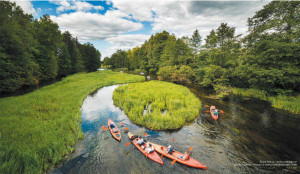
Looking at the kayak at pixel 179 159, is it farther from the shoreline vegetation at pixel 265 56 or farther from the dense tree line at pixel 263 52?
the dense tree line at pixel 263 52

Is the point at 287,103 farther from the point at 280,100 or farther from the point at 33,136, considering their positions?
the point at 33,136

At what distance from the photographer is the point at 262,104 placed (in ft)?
64.3

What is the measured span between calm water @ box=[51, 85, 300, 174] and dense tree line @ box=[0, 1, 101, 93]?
18.2m

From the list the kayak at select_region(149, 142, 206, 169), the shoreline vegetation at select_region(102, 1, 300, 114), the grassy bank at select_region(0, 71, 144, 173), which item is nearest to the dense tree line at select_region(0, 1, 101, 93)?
the grassy bank at select_region(0, 71, 144, 173)

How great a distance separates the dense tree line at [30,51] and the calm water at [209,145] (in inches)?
718

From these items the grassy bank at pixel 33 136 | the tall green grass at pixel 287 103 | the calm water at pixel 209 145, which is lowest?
the calm water at pixel 209 145

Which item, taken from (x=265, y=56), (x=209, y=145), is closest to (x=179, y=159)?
(x=209, y=145)

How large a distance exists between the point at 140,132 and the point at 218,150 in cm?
721

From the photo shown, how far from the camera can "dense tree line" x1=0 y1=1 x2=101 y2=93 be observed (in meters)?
19.5

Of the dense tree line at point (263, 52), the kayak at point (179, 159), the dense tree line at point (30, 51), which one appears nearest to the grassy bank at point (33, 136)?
the kayak at point (179, 159)

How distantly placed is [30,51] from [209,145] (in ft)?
138

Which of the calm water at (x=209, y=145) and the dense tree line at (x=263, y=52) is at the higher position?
the dense tree line at (x=263, y=52)

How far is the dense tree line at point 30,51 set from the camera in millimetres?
19453

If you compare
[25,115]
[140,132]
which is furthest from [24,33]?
[140,132]
